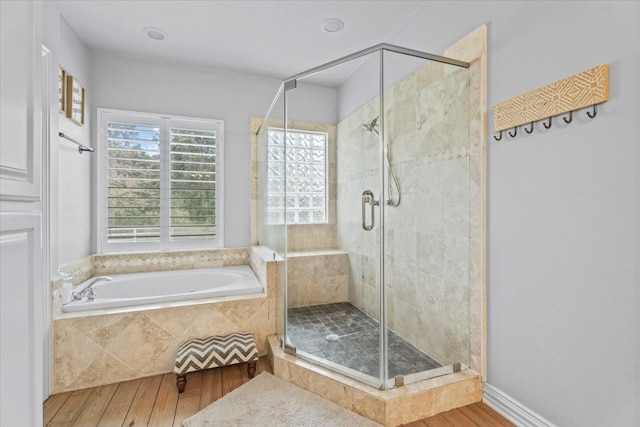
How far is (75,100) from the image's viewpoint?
2.47 metres

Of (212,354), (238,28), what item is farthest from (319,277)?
(238,28)

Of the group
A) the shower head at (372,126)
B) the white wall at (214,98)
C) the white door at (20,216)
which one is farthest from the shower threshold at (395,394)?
the white wall at (214,98)

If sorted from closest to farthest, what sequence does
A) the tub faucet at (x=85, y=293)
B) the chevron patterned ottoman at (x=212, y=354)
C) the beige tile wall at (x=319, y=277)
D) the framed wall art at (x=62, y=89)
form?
the chevron patterned ottoman at (x=212, y=354), the tub faucet at (x=85, y=293), the framed wall art at (x=62, y=89), the beige tile wall at (x=319, y=277)

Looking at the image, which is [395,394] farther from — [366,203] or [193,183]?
[193,183]

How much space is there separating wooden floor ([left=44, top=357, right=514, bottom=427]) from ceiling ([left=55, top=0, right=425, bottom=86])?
2324mm

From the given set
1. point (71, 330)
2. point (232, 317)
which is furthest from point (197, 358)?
point (71, 330)

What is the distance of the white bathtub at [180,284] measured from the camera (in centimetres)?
238

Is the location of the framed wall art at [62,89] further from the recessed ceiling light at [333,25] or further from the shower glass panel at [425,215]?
the shower glass panel at [425,215]

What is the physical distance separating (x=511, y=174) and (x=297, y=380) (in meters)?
1.77

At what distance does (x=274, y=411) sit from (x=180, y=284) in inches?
69.0

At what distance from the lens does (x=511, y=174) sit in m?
1.60

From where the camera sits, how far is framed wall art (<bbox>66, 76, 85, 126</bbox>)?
2.38m

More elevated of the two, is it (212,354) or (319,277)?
(319,277)

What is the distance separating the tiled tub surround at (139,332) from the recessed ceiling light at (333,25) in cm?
199
